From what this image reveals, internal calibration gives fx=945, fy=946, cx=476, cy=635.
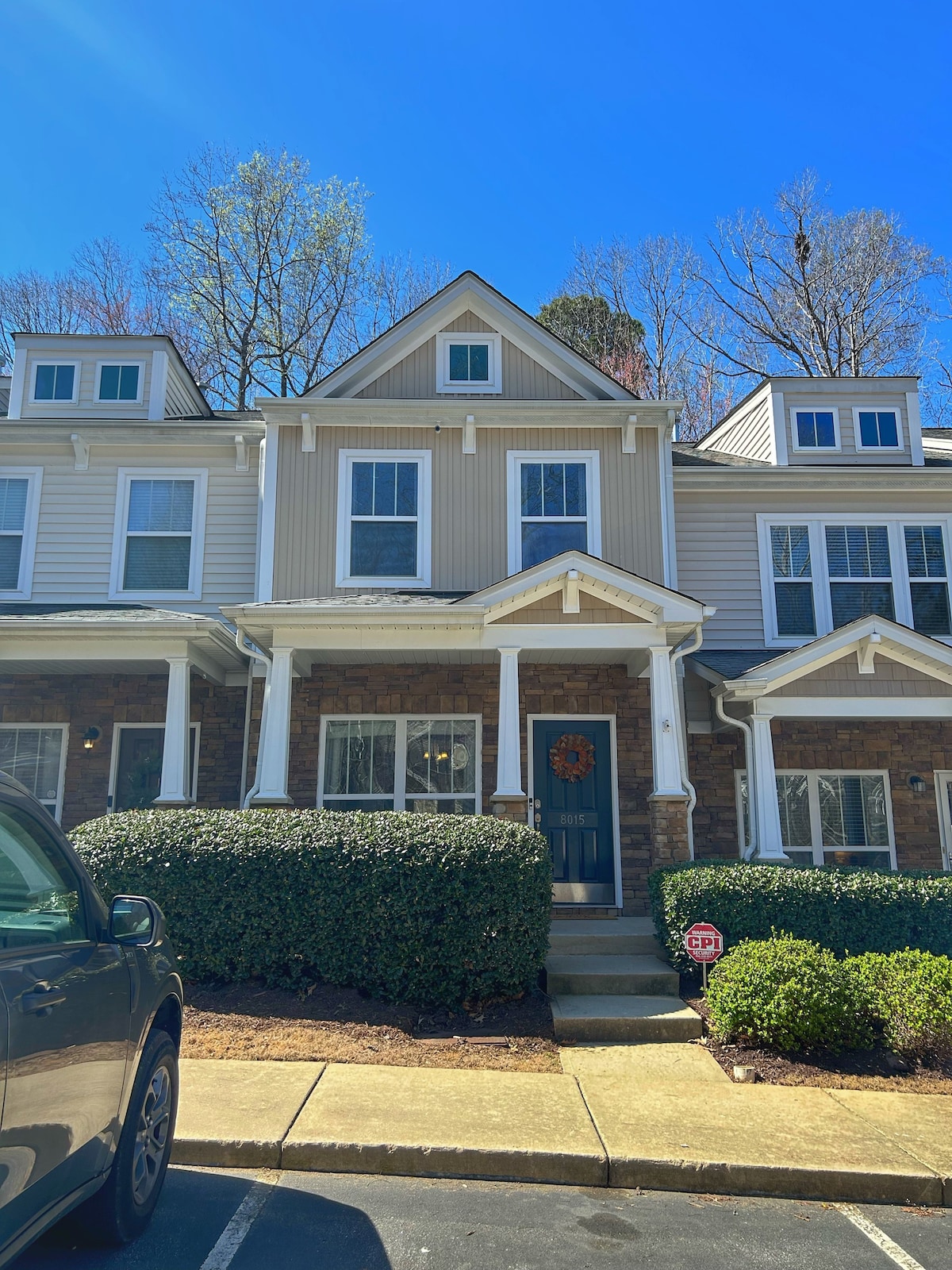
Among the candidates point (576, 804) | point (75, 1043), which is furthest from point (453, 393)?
point (75, 1043)

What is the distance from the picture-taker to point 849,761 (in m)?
11.1

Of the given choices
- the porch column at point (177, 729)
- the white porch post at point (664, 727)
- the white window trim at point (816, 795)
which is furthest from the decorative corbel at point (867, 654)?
the porch column at point (177, 729)

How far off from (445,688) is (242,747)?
2.44 meters

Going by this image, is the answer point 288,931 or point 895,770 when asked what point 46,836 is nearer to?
point 288,931

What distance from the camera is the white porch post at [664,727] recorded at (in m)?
9.07

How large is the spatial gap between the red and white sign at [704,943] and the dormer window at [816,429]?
780 centimetres

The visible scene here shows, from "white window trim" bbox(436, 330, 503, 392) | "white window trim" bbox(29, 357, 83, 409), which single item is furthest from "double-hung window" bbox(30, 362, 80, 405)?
"white window trim" bbox(436, 330, 503, 392)

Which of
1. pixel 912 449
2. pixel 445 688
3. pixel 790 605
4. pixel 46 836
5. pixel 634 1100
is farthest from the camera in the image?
pixel 912 449

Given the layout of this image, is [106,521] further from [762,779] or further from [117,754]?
[762,779]

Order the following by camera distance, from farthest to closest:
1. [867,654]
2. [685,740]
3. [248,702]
A: [248,702], [685,740], [867,654]

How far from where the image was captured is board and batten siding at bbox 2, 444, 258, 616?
1138 cm

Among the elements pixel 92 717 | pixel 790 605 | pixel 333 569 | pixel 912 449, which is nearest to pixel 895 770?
pixel 790 605

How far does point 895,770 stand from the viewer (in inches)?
440

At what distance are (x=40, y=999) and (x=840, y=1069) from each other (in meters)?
5.17
